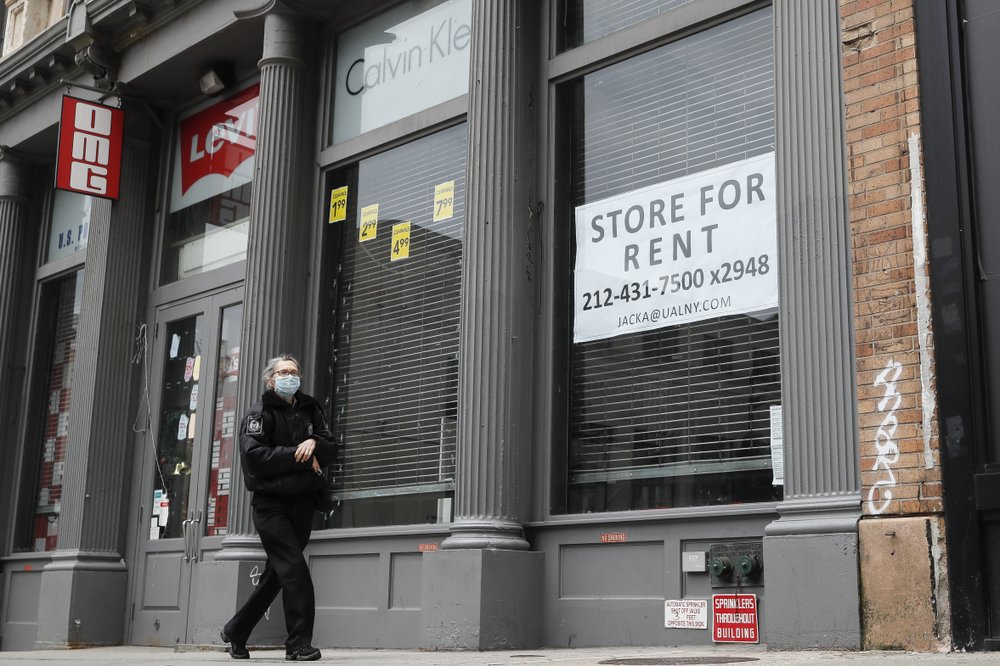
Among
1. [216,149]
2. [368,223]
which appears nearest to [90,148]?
[216,149]

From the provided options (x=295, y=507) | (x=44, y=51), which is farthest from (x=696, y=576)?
(x=44, y=51)

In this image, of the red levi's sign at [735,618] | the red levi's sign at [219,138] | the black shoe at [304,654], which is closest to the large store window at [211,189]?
the red levi's sign at [219,138]

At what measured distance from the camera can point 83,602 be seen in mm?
11602

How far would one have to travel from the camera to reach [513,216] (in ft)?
27.8

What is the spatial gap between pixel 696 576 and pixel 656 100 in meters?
3.29

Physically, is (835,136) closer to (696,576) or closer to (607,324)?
(607,324)

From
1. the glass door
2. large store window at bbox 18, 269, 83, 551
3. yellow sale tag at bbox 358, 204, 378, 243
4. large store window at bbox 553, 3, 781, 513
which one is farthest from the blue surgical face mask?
large store window at bbox 18, 269, 83, 551

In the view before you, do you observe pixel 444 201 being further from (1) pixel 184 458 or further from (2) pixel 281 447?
(1) pixel 184 458

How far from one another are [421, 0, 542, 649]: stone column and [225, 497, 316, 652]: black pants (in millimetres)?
1140

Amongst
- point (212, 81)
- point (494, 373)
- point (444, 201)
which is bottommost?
point (494, 373)

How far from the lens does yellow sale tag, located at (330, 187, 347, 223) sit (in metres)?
10.4

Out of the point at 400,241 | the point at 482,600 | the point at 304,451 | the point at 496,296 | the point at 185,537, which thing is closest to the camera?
the point at 304,451

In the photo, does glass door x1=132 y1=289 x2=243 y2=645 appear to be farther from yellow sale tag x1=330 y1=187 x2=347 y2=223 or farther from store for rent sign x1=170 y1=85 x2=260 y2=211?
yellow sale tag x1=330 y1=187 x2=347 y2=223

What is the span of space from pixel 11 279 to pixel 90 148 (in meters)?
3.00
